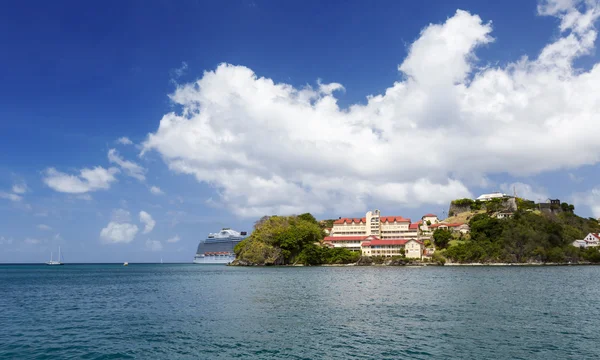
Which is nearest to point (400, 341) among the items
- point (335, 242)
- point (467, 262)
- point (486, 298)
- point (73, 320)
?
point (486, 298)

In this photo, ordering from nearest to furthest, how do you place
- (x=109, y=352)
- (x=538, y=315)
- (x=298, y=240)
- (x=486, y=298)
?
(x=109, y=352) → (x=538, y=315) → (x=486, y=298) → (x=298, y=240)

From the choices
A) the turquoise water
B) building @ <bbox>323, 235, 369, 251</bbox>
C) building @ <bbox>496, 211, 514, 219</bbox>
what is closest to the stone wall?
building @ <bbox>496, 211, 514, 219</bbox>

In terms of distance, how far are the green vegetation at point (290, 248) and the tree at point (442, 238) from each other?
25.7 metres

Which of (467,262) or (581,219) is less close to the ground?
(581,219)

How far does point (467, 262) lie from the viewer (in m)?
121

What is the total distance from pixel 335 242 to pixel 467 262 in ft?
145

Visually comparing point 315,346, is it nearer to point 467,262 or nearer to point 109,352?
point 109,352

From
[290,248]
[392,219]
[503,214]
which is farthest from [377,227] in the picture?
[503,214]

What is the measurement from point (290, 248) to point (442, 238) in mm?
49000

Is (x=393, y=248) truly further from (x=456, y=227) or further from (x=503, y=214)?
(x=503, y=214)

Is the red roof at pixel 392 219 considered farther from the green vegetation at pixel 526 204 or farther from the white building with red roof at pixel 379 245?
the green vegetation at pixel 526 204

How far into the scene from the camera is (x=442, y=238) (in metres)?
131

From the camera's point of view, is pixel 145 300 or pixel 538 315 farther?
pixel 145 300

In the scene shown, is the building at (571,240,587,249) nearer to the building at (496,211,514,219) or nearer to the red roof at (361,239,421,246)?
the building at (496,211,514,219)
